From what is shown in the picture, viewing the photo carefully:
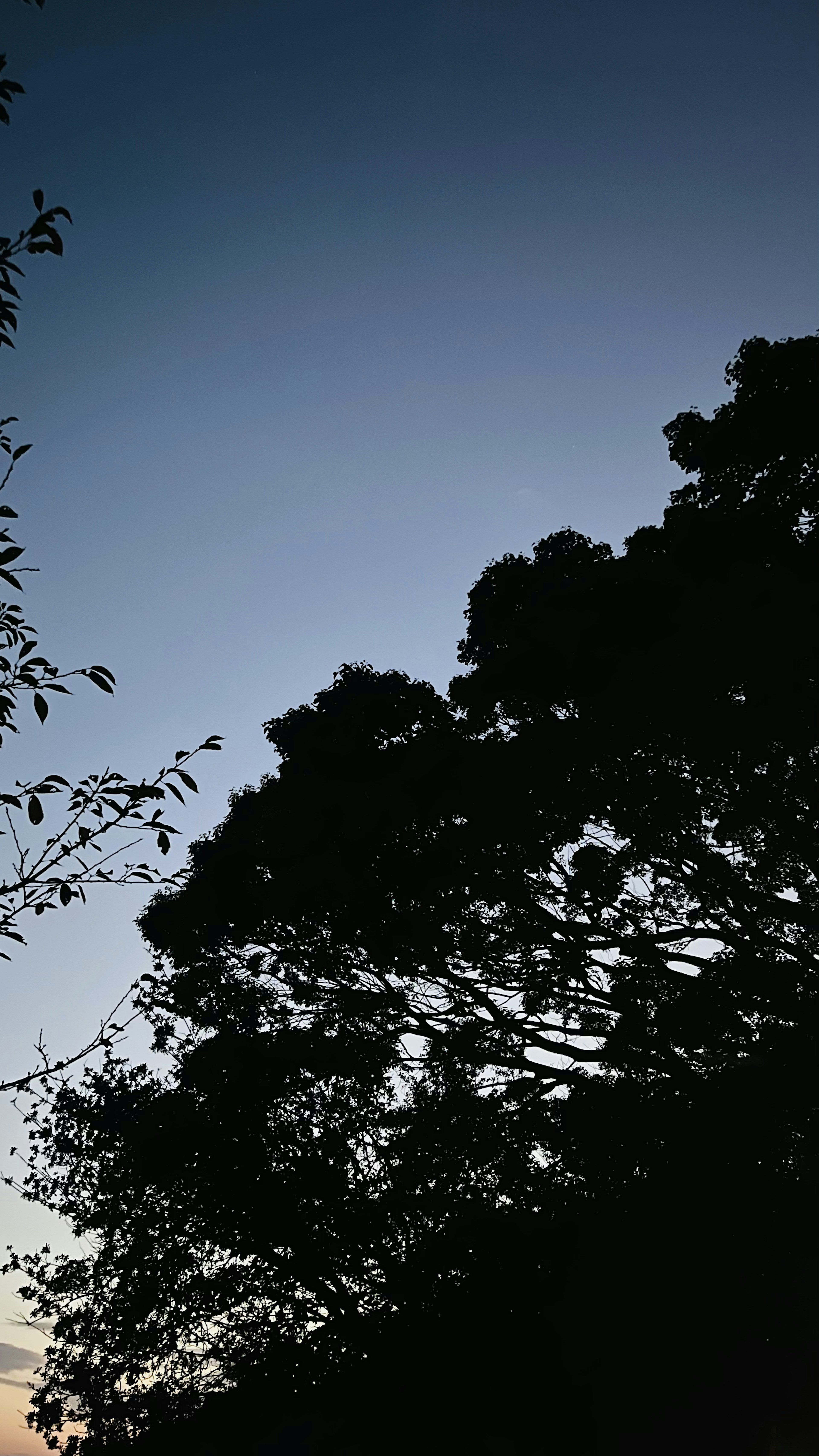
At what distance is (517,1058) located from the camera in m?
10.6

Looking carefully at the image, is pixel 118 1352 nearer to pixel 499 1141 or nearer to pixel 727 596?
pixel 499 1141

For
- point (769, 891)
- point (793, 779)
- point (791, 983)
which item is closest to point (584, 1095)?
point (791, 983)

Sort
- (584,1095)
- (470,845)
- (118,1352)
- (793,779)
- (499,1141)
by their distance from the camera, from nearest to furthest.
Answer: (118,1352) < (499,1141) < (584,1095) < (793,779) < (470,845)

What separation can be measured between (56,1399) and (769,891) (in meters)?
9.54

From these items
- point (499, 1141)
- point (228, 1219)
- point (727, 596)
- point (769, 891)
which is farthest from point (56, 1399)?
point (727, 596)

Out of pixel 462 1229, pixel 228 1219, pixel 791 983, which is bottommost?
pixel 462 1229

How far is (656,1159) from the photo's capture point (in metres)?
8.34

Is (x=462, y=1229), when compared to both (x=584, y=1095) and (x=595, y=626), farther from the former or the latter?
(x=595, y=626)

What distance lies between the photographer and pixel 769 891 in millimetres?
10719

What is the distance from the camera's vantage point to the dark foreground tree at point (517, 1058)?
25.3ft

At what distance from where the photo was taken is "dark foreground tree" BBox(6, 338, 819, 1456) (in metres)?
7.72

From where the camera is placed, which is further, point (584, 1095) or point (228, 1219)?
point (584, 1095)

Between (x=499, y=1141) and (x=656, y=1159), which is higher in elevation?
(x=499, y=1141)

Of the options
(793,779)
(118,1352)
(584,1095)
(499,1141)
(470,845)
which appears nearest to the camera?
(118,1352)
